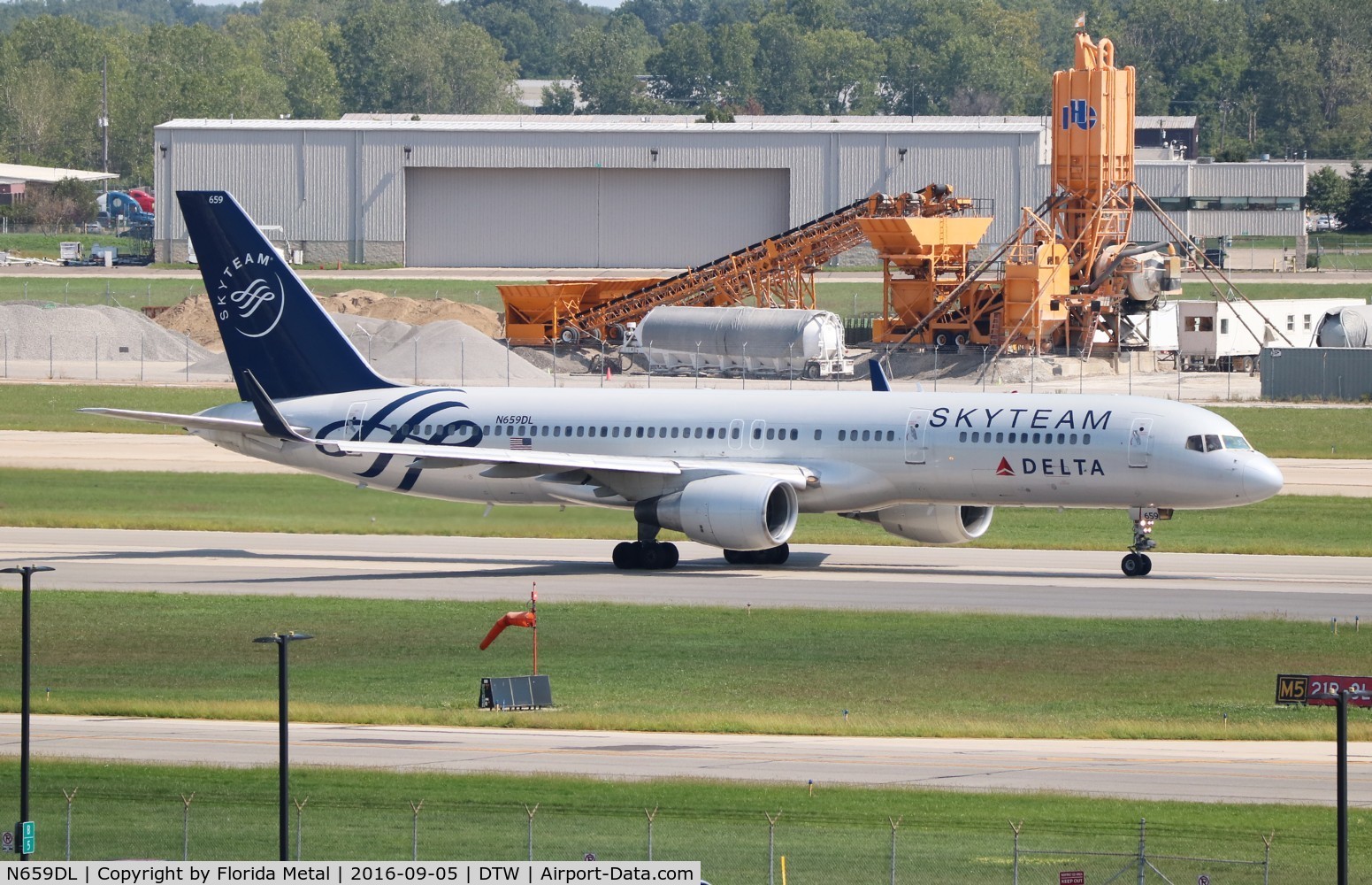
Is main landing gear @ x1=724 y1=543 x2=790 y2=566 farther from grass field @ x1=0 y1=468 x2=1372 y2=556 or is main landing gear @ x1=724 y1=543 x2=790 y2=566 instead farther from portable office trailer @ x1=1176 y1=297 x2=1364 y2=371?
portable office trailer @ x1=1176 y1=297 x2=1364 y2=371

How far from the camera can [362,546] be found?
2199 inches

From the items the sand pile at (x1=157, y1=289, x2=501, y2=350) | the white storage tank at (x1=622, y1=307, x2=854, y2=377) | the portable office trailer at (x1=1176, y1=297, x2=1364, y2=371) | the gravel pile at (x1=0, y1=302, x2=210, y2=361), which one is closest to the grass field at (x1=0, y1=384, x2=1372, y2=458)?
the gravel pile at (x1=0, y1=302, x2=210, y2=361)

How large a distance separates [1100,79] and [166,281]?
223 feet

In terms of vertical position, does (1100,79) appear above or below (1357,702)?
above

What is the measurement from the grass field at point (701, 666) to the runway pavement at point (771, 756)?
2.65 ft

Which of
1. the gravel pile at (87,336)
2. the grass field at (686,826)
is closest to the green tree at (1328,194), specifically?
the gravel pile at (87,336)

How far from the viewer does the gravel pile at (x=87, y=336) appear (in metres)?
108

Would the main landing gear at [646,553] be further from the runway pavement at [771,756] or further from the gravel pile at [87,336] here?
the gravel pile at [87,336]

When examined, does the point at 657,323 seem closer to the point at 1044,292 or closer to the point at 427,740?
the point at 1044,292

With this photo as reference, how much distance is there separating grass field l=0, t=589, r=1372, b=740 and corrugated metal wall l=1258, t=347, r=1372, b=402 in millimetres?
53918

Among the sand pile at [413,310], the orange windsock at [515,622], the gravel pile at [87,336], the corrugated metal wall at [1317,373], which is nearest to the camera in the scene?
the orange windsock at [515,622]

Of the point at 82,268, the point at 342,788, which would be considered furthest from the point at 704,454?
the point at 82,268

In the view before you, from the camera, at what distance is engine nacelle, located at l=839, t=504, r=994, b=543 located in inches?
1973

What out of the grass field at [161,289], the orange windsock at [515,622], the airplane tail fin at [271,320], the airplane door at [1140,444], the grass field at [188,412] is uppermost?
the grass field at [161,289]
